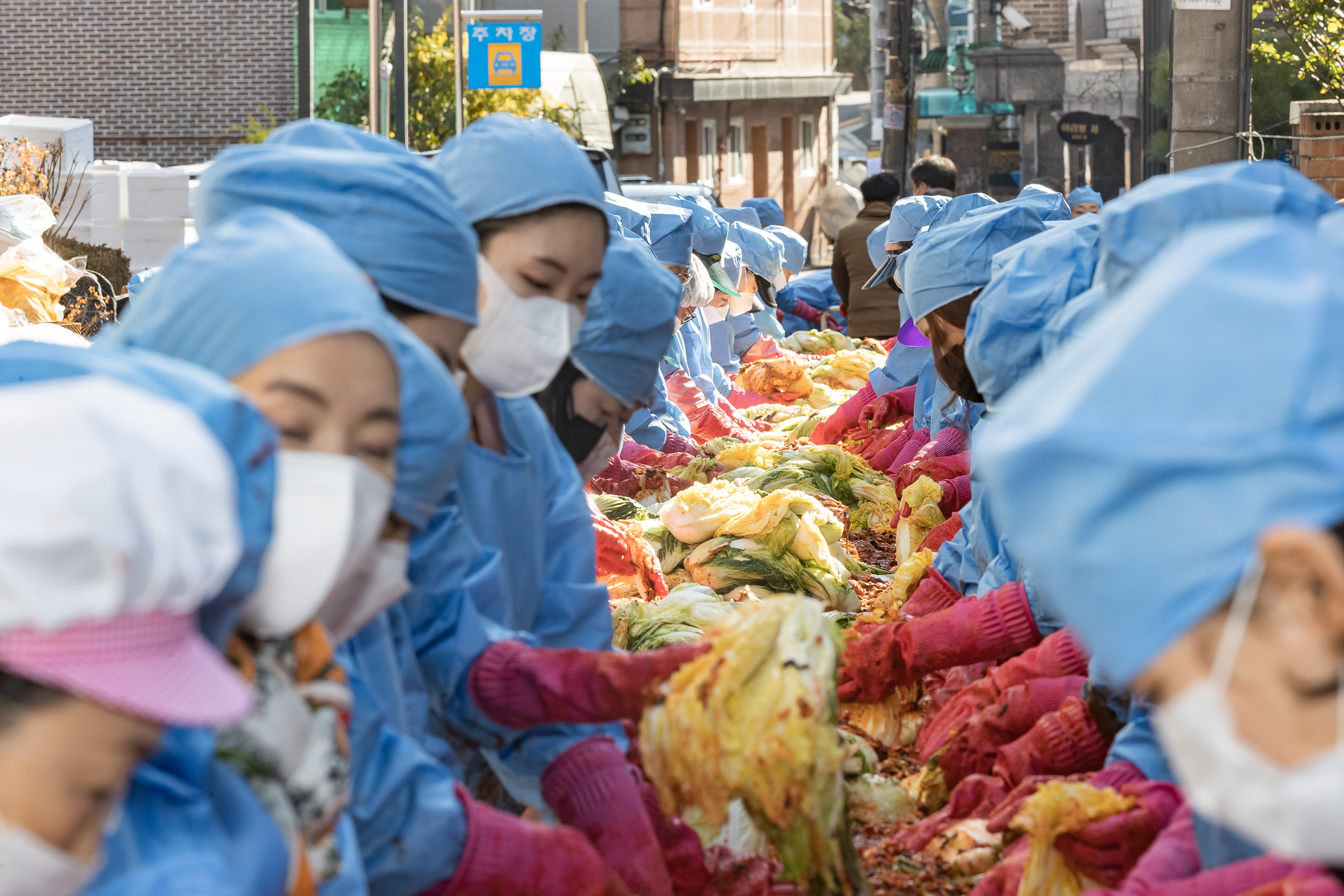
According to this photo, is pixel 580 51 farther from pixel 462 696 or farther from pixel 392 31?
pixel 462 696

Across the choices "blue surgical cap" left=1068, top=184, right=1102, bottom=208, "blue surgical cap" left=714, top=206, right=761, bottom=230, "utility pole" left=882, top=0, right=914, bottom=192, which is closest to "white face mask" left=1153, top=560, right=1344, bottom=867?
"blue surgical cap" left=1068, top=184, right=1102, bottom=208

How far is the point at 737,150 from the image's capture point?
3312cm

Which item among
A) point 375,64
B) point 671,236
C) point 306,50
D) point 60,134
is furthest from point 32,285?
point 306,50

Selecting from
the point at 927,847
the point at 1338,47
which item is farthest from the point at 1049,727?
the point at 1338,47

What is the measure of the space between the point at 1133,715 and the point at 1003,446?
5.88 ft

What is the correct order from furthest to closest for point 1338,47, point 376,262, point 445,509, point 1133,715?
point 1338,47 < point 1133,715 < point 445,509 < point 376,262

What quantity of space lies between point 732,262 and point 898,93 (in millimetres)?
7912

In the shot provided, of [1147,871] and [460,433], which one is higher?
[460,433]

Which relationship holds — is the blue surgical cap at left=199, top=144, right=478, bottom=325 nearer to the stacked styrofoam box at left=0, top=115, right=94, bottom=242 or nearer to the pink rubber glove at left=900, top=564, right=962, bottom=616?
the pink rubber glove at left=900, top=564, right=962, bottom=616

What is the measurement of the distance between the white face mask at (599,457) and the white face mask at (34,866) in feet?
6.92

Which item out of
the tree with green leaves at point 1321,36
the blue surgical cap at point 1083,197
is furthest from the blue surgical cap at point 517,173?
the tree with green leaves at point 1321,36

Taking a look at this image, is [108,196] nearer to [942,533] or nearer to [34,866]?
[942,533]

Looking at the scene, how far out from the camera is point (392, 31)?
67.7ft

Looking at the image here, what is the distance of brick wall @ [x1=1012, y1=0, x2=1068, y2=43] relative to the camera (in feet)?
114
